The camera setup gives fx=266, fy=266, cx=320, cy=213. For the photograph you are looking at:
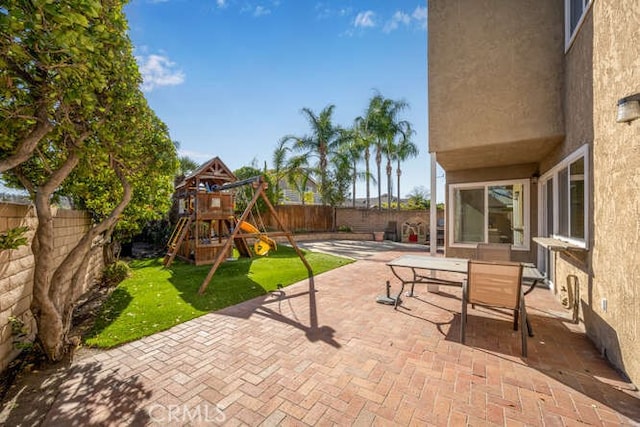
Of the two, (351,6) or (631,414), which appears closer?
(631,414)

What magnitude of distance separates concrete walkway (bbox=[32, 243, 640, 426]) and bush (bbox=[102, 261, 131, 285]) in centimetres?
431

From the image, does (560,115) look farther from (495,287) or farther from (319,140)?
(319,140)

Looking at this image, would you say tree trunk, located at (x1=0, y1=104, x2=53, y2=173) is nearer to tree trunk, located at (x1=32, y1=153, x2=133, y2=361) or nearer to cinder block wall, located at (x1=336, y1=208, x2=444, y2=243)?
tree trunk, located at (x1=32, y1=153, x2=133, y2=361)

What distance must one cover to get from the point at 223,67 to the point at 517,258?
1240 centimetres

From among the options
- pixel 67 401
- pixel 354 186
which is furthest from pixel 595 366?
pixel 354 186

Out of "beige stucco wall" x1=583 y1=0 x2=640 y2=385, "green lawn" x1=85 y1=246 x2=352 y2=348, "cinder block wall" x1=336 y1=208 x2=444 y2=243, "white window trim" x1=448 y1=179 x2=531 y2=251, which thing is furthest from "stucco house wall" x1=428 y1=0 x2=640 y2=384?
"cinder block wall" x1=336 y1=208 x2=444 y2=243

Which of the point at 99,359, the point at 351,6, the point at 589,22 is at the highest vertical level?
the point at 351,6

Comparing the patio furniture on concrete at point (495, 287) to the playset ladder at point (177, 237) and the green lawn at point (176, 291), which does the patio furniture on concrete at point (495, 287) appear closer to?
the green lawn at point (176, 291)

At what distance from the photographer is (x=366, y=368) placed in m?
3.29

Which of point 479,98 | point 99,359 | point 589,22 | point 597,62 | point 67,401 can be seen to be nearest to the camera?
point 67,401

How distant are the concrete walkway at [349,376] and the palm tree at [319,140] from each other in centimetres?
1666

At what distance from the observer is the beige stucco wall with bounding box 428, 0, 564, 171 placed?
5.42 m

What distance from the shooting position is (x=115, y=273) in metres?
7.41

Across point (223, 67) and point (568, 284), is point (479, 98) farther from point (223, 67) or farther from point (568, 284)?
point (223, 67)
